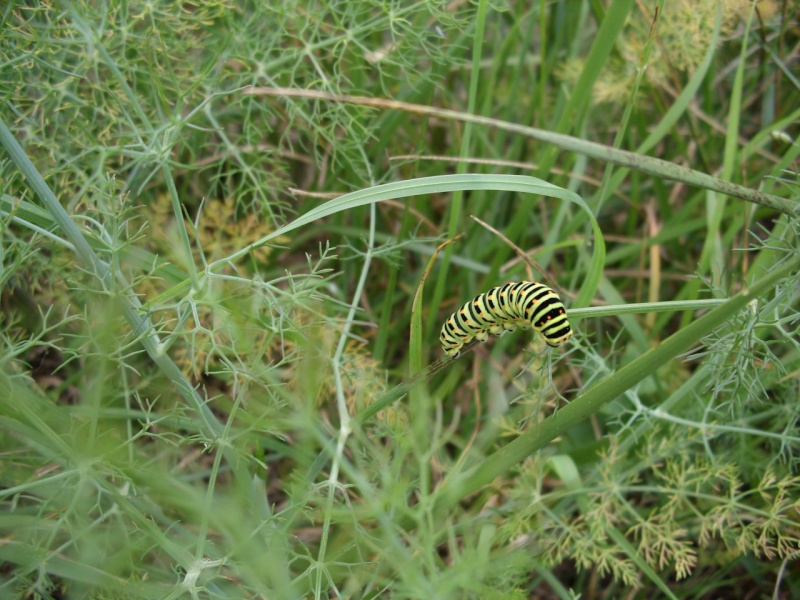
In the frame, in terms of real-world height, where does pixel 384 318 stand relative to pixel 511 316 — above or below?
below

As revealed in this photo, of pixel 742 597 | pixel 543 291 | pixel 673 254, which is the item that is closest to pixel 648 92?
pixel 673 254

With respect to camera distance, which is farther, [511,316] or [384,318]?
[384,318]

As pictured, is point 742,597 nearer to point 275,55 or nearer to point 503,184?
point 503,184
